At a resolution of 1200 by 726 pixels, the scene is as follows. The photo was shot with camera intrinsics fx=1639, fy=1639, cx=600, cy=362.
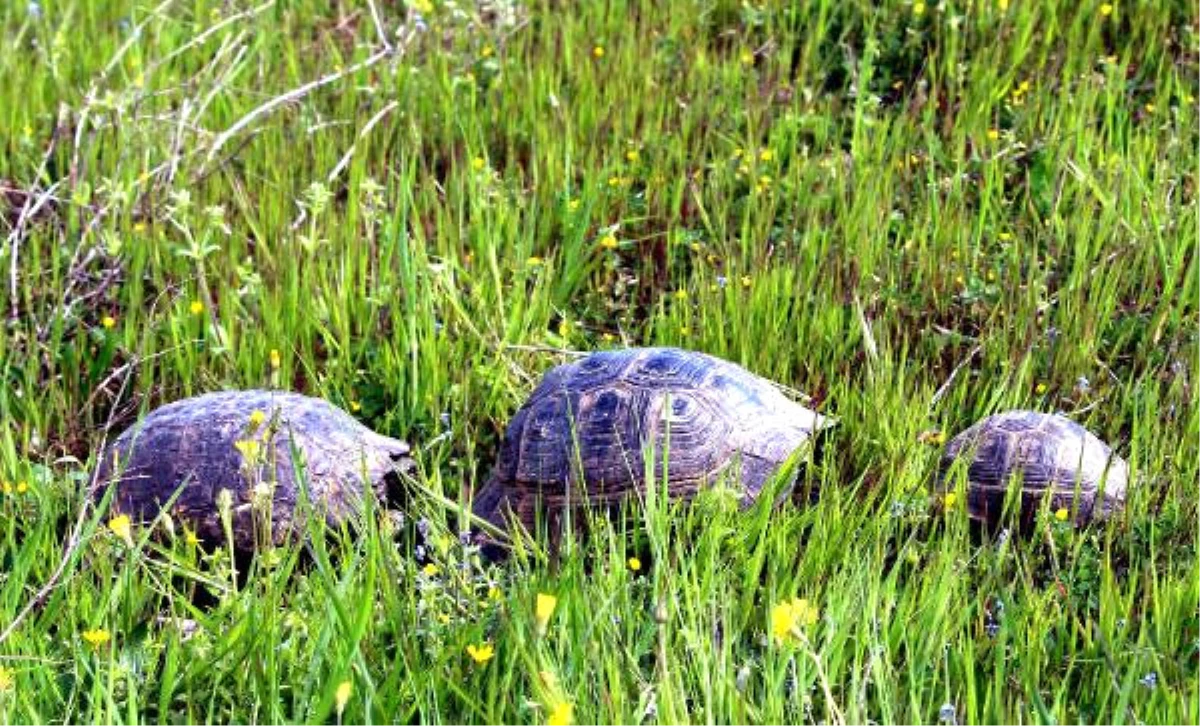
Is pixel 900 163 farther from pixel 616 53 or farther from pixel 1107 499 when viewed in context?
pixel 1107 499

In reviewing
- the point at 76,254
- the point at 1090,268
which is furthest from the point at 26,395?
the point at 1090,268

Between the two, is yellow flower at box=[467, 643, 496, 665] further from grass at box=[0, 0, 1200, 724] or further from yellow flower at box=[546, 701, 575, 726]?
yellow flower at box=[546, 701, 575, 726]

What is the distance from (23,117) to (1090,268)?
322cm

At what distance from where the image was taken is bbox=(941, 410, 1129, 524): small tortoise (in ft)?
11.0

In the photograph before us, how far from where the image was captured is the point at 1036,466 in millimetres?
3354

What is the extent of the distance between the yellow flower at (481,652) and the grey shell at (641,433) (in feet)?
2.32

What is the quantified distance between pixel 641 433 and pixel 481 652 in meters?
0.93

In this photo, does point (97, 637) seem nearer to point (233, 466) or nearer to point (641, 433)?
point (233, 466)

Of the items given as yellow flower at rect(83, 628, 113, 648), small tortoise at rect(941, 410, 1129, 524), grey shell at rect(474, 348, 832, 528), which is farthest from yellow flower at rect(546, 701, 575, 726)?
small tortoise at rect(941, 410, 1129, 524)

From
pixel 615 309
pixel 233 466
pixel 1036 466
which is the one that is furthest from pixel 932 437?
pixel 233 466

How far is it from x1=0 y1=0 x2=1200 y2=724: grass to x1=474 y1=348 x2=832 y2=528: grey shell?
140mm

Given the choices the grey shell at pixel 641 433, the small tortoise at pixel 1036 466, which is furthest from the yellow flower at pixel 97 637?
the small tortoise at pixel 1036 466

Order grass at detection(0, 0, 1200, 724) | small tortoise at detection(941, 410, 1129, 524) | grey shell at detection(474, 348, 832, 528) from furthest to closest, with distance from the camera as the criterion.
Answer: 1. grey shell at detection(474, 348, 832, 528)
2. small tortoise at detection(941, 410, 1129, 524)
3. grass at detection(0, 0, 1200, 724)

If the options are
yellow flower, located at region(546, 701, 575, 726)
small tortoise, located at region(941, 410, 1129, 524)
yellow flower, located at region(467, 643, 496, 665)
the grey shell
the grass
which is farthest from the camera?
the grey shell
